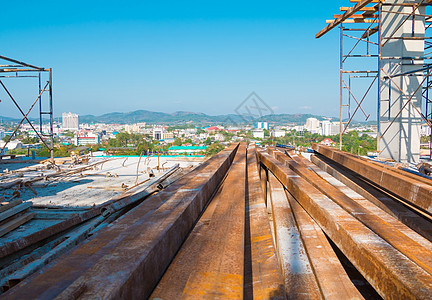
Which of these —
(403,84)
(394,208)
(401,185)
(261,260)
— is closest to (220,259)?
(261,260)

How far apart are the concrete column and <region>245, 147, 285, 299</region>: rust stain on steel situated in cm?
997

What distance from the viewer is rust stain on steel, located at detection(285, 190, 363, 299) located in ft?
4.41

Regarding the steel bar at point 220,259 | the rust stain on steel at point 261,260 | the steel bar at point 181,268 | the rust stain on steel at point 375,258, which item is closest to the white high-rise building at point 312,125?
the rust stain on steel at point 261,260

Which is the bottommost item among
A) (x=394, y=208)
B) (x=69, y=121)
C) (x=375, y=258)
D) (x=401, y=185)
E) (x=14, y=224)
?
(x=14, y=224)

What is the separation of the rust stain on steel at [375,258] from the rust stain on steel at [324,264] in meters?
0.10

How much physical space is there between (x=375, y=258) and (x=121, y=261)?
100 centimetres

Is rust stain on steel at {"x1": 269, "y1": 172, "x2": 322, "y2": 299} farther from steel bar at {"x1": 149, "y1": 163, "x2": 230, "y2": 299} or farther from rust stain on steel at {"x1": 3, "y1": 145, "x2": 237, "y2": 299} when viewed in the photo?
rust stain on steel at {"x1": 3, "y1": 145, "x2": 237, "y2": 299}

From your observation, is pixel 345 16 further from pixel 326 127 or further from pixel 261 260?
pixel 326 127

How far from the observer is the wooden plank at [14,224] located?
125 inches

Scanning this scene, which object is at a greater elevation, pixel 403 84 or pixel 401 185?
pixel 403 84

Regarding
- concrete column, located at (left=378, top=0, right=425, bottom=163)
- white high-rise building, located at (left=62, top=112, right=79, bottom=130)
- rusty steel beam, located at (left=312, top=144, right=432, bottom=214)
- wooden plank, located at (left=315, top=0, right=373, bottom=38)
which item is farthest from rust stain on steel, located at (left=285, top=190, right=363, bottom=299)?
white high-rise building, located at (left=62, top=112, right=79, bottom=130)

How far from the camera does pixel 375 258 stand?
1.17m

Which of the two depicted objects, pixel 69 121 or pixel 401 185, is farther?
pixel 69 121

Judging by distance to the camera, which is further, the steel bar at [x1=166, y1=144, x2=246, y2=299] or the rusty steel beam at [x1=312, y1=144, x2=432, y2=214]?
the rusty steel beam at [x1=312, y1=144, x2=432, y2=214]
